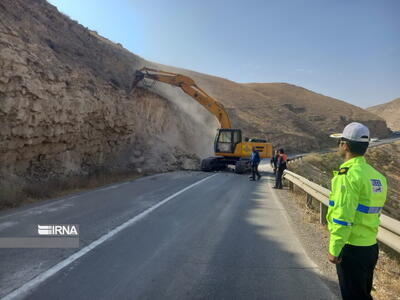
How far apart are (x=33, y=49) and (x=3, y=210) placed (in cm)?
807

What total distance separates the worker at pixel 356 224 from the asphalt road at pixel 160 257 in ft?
4.14

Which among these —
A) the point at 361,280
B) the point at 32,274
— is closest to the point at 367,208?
the point at 361,280

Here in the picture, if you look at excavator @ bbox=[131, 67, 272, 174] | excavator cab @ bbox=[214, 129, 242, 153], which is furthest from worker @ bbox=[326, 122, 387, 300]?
excavator cab @ bbox=[214, 129, 242, 153]

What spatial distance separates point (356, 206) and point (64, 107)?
44.3 ft

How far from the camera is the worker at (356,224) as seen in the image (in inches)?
110

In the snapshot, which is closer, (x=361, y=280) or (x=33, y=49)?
(x=361, y=280)

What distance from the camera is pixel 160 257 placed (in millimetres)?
5082

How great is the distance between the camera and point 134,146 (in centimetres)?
2164

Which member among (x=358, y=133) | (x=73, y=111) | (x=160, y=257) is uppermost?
(x=73, y=111)

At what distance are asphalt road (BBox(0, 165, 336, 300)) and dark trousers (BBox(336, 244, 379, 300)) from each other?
1.20 m

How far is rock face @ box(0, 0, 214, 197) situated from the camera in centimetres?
1155

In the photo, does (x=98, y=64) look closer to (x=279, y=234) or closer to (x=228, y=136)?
(x=228, y=136)

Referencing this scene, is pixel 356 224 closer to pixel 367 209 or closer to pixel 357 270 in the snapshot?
pixel 367 209

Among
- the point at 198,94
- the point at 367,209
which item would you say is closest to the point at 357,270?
the point at 367,209
